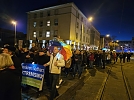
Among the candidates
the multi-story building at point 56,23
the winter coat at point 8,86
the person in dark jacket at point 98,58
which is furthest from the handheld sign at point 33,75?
the multi-story building at point 56,23

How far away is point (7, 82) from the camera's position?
8.27ft

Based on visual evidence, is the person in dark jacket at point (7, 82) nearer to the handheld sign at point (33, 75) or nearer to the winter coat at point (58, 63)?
the winter coat at point (58, 63)

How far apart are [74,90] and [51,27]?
92.1 feet

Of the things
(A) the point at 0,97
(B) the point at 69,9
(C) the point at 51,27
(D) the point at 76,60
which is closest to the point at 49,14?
(C) the point at 51,27

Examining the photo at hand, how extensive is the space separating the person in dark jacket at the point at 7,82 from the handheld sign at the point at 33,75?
94.7 inches

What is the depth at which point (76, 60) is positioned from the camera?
894cm

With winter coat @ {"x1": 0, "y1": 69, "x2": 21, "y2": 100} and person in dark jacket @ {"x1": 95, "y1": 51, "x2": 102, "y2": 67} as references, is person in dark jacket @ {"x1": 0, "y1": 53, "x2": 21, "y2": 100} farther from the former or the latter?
person in dark jacket @ {"x1": 95, "y1": 51, "x2": 102, "y2": 67}

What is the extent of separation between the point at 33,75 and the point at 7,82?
2809mm

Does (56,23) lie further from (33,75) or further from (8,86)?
(8,86)

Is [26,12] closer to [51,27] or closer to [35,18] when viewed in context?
[35,18]

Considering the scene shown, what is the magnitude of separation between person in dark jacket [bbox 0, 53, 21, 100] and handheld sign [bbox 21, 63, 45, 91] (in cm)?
241

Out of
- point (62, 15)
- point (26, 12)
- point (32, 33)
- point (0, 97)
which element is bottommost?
point (0, 97)

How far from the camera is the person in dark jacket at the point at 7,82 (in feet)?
8.14

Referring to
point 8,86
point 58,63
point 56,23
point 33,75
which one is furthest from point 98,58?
point 56,23
